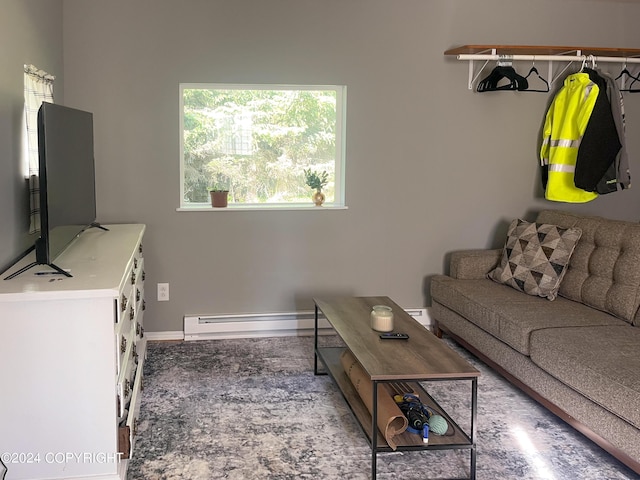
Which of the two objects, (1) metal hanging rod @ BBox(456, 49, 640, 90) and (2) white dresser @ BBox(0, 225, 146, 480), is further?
(1) metal hanging rod @ BBox(456, 49, 640, 90)

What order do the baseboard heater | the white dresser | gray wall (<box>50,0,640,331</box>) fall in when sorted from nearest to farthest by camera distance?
the white dresser, gray wall (<box>50,0,640,331</box>), the baseboard heater

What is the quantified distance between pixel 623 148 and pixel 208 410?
3.00 m

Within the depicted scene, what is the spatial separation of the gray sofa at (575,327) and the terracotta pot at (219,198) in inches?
58.9

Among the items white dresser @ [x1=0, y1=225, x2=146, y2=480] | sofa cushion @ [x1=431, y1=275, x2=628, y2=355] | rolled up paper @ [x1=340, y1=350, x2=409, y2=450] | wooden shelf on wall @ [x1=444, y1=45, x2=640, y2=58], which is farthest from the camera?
wooden shelf on wall @ [x1=444, y1=45, x2=640, y2=58]

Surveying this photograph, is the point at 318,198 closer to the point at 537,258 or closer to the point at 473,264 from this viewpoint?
the point at 473,264

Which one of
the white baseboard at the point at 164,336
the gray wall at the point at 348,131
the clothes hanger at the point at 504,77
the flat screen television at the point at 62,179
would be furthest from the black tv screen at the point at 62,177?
the clothes hanger at the point at 504,77

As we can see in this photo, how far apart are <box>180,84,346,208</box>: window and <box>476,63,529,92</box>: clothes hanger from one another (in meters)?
0.96

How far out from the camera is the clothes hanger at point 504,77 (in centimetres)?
409

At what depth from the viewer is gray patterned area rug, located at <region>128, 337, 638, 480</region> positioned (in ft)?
8.36

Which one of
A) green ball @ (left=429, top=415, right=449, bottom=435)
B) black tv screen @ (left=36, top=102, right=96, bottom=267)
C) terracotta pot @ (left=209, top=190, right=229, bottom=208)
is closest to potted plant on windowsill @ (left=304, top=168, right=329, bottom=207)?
terracotta pot @ (left=209, top=190, right=229, bottom=208)

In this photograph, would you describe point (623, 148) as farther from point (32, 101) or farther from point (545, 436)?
point (32, 101)

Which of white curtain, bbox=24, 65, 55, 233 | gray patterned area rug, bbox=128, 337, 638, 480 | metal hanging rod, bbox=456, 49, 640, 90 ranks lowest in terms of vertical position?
gray patterned area rug, bbox=128, 337, 638, 480

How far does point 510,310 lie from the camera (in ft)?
11.0

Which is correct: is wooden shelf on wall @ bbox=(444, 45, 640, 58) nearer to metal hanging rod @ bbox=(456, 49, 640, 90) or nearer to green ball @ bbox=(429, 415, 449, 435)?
metal hanging rod @ bbox=(456, 49, 640, 90)
